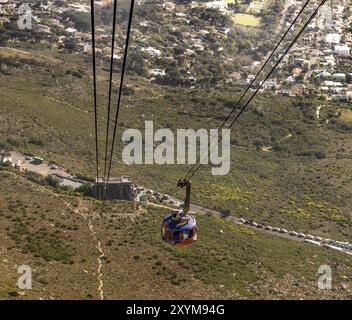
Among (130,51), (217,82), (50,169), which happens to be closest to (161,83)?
(217,82)

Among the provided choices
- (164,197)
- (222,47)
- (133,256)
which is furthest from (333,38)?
(133,256)

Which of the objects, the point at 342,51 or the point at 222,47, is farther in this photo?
the point at 222,47

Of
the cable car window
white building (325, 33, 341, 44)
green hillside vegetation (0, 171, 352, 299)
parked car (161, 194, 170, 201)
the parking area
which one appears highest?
the cable car window

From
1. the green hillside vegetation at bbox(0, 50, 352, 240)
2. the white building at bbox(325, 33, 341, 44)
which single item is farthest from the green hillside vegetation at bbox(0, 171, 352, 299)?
the white building at bbox(325, 33, 341, 44)

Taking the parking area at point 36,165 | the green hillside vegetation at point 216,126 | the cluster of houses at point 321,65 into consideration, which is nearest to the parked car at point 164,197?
the green hillside vegetation at point 216,126

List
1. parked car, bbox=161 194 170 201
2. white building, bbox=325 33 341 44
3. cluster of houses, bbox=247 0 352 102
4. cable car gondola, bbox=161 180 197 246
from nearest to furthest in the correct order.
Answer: cable car gondola, bbox=161 180 197 246
parked car, bbox=161 194 170 201
cluster of houses, bbox=247 0 352 102
white building, bbox=325 33 341 44

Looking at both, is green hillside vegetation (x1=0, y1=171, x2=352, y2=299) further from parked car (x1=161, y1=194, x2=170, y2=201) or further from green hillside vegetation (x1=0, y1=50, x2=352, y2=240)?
green hillside vegetation (x1=0, y1=50, x2=352, y2=240)

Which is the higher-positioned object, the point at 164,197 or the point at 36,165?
the point at 36,165

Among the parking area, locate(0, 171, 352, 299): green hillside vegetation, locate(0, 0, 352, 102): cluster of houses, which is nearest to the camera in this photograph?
locate(0, 171, 352, 299): green hillside vegetation

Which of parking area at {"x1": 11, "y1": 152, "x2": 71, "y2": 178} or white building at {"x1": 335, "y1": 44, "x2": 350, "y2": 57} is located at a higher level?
white building at {"x1": 335, "y1": 44, "x2": 350, "y2": 57}

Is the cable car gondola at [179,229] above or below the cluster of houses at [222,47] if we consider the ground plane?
above

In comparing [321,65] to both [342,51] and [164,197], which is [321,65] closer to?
[342,51]

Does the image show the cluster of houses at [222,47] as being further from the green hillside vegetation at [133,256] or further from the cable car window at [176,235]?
the cable car window at [176,235]
